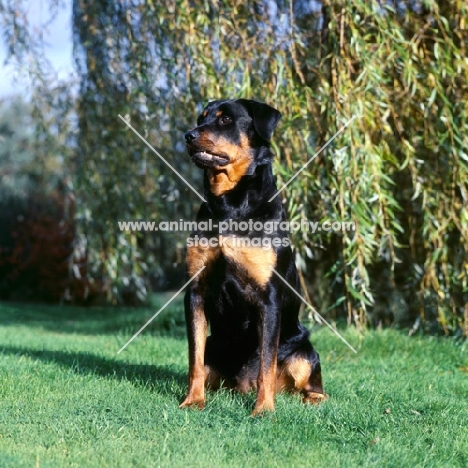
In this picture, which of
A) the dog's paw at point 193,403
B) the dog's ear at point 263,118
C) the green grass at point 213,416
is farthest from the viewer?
the dog's ear at point 263,118

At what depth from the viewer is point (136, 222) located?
8164mm

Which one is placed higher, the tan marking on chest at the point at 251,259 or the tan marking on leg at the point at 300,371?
the tan marking on chest at the point at 251,259

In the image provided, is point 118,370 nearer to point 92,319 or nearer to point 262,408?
point 262,408

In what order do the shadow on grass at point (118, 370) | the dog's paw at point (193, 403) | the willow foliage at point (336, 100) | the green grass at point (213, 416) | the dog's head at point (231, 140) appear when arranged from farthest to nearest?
1. the willow foliage at point (336, 100)
2. the shadow on grass at point (118, 370)
3. the dog's head at point (231, 140)
4. the dog's paw at point (193, 403)
5. the green grass at point (213, 416)

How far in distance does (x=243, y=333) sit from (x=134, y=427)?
3.16ft

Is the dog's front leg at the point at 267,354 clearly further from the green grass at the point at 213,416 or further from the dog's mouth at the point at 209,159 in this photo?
the dog's mouth at the point at 209,159

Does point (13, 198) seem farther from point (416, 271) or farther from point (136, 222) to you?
point (416, 271)

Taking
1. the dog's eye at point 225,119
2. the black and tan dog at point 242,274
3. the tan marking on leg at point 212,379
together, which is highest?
the dog's eye at point 225,119

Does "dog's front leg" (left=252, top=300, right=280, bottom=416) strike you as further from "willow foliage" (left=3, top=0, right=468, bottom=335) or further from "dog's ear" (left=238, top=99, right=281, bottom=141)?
"willow foliage" (left=3, top=0, right=468, bottom=335)

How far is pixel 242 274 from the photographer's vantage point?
4047mm

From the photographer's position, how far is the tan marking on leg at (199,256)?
4.07 m

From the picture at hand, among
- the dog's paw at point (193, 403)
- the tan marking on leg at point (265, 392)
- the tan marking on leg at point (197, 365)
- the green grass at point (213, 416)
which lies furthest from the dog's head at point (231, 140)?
the green grass at point (213, 416)

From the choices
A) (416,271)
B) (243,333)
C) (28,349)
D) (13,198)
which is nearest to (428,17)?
(416,271)

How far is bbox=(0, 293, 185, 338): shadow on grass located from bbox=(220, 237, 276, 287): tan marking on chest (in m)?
3.82
